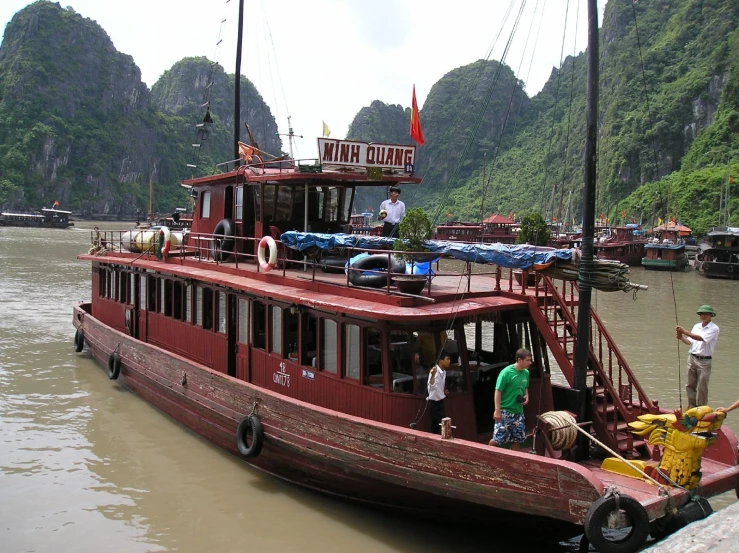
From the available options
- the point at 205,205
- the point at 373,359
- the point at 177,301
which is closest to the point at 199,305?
the point at 177,301

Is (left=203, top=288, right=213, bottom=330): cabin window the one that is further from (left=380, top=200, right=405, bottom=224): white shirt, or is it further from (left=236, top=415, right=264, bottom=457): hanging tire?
(left=380, top=200, right=405, bottom=224): white shirt

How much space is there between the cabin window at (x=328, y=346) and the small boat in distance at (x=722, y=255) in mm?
37715

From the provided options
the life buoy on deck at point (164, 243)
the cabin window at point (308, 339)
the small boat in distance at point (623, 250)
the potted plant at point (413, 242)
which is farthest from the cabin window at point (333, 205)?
the small boat in distance at point (623, 250)

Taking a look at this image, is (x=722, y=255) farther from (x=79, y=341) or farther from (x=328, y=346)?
(x=328, y=346)

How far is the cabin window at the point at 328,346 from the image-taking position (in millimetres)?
8211

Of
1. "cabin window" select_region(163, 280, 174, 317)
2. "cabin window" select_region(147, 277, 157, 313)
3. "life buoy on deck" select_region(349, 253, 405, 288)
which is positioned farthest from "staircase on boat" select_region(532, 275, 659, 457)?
"cabin window" select_region(147, 277, 157, 313)

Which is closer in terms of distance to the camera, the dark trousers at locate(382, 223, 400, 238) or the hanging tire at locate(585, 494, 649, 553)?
the hanging tire at locate(585, 494, 649, 553)

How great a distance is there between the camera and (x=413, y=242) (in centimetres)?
770

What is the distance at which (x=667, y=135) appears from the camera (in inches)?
3024

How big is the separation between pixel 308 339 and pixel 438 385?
7.70 ft

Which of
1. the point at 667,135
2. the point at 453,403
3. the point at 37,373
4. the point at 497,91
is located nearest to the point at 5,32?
the point at 497,91

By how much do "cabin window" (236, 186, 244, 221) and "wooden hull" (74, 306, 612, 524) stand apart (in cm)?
278

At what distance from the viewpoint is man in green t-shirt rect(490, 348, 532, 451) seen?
6773mm

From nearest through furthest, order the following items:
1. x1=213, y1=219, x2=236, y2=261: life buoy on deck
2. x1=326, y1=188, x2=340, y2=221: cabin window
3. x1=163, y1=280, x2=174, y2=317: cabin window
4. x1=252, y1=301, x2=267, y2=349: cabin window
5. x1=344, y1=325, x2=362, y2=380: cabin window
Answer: x1=344, y1=325, x2=362, y2=380: cabin window → x1=252, y1=301, x2=267, y2=349: cabin window → x1=326, y1=188, x2=340, y2=221: cabin window → x1=213, y1=219, x2=236, y2=261: life buoy on deck → x1=163, y1=280, x2=174, y2=317: cabin window
